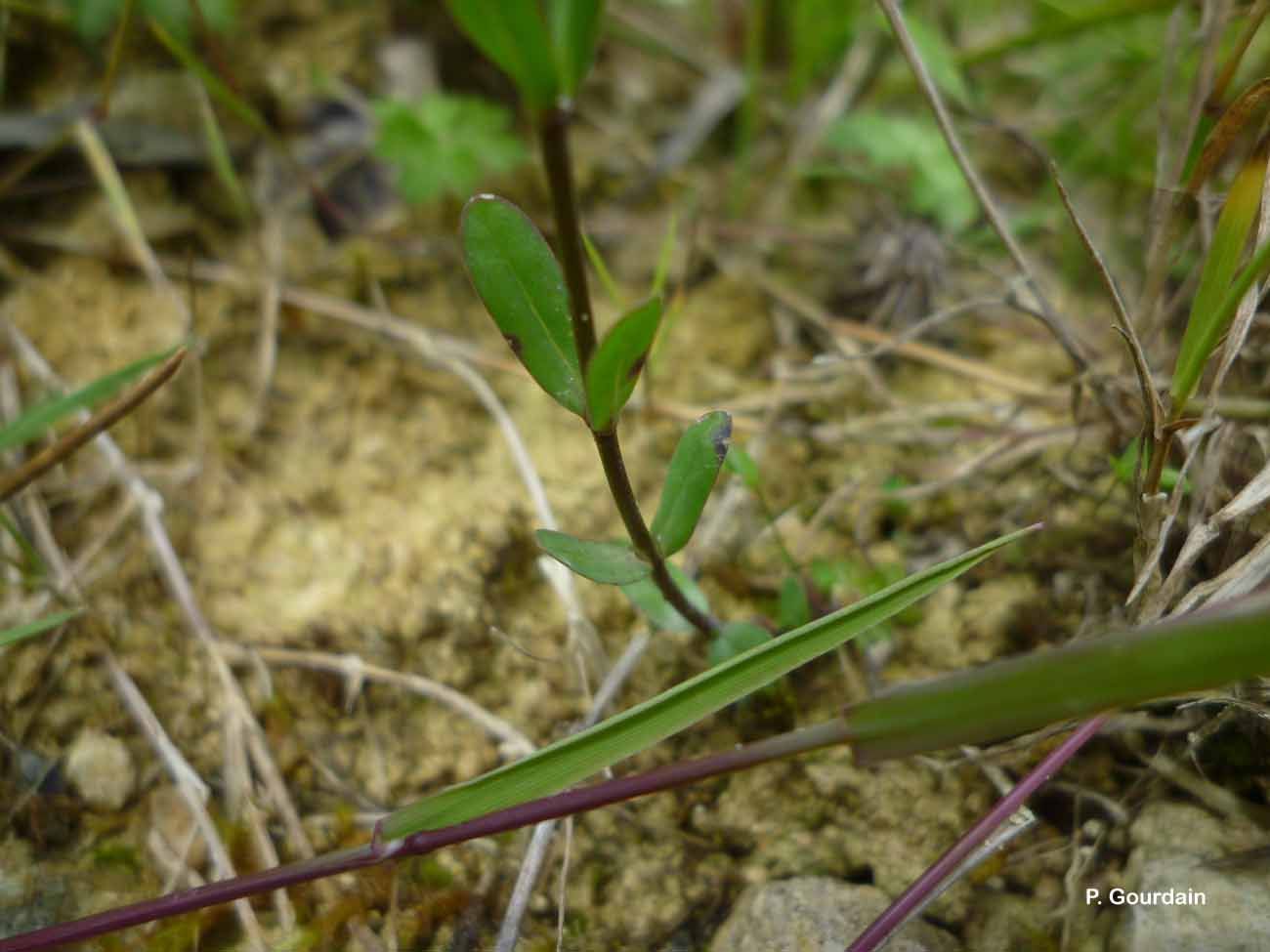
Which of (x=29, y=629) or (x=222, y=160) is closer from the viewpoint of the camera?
(x=29, y=629)

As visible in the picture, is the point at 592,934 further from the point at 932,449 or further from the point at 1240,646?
the point at 932,449

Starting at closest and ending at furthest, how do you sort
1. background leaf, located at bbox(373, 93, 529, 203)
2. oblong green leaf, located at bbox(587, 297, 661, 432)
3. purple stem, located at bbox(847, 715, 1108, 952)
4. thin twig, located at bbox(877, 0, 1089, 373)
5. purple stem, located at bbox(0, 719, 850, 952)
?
oblong green leaf, located at bbox(587, 297, 661, 432), purple stem, located at bbox(0, 719, 850, 952), purple stem, located at bbox(847, 715, 1108, 952), thin twig, located at bbox(877, 0, 1089, 373), background leaf, located at bbox(373, 93, 529, 203)

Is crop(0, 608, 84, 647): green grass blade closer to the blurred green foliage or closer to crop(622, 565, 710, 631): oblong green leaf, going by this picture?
crop(622, 565, 710, 631): oblong green leaf

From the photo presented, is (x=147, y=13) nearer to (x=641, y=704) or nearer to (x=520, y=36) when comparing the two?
(x=520, y=36)

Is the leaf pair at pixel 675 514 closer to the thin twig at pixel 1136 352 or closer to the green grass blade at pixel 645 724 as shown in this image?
the green grass blade at pixel 645 724

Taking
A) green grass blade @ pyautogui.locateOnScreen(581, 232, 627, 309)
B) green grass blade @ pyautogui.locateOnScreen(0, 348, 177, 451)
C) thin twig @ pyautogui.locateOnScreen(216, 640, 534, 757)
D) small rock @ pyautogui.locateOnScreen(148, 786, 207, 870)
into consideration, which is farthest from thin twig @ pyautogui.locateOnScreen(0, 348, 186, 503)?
green grass blade @ pyautogui.locateOnScreen(581, 232, 627, 309)

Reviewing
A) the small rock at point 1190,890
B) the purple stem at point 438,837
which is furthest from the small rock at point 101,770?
the small rock at point 1190,890

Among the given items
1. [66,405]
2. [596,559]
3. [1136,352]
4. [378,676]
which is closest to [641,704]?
[596,559]
